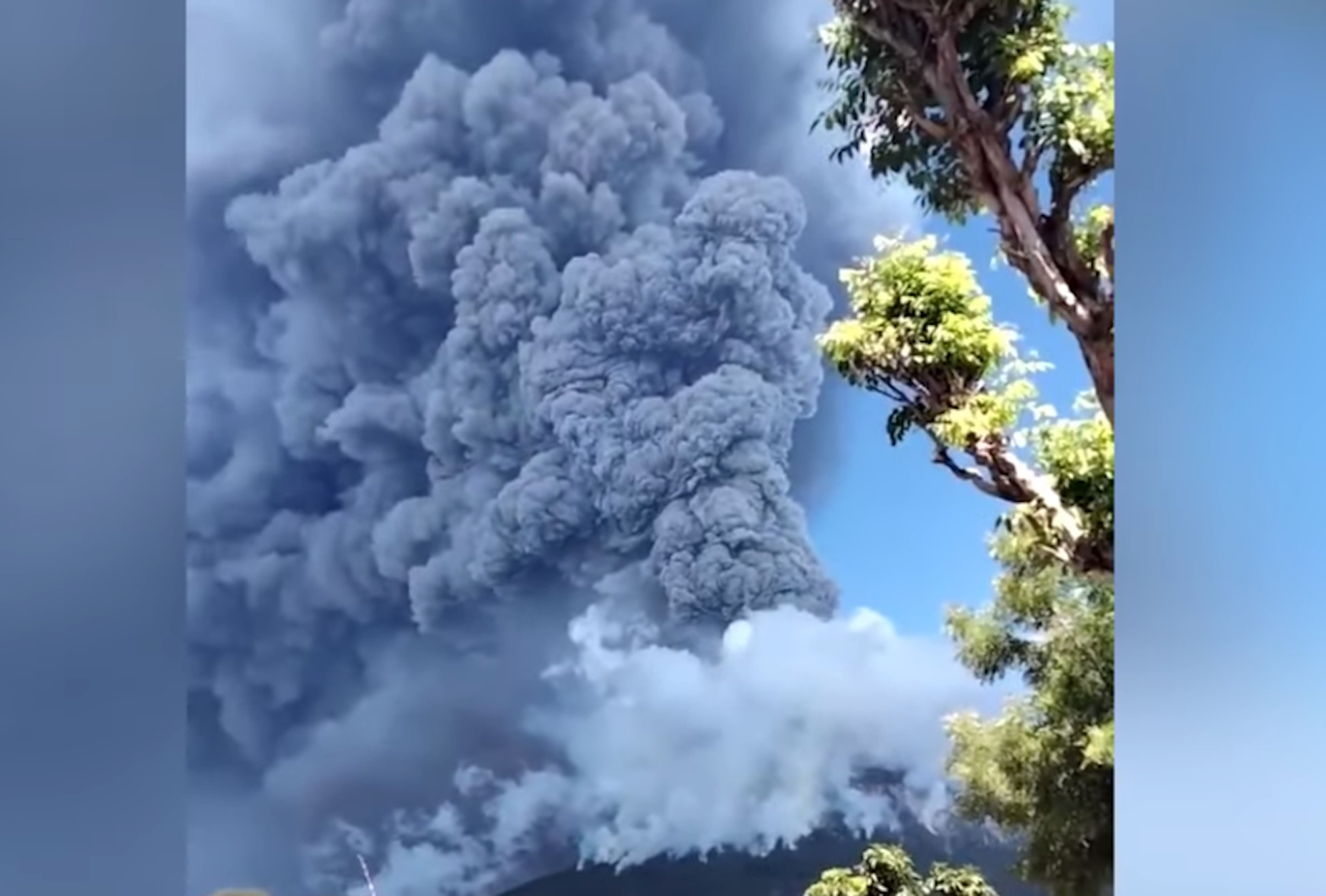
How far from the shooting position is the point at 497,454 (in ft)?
13.6

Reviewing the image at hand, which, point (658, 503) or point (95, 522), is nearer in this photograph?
point (95, 522)

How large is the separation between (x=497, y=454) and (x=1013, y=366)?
52.0 inches

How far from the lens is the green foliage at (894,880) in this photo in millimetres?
3994

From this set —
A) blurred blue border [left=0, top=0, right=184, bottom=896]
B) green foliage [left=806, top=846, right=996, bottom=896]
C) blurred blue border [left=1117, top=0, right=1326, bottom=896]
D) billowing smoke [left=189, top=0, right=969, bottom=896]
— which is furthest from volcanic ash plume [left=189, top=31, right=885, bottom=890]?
blurred blue border [left=0, top=0, right=184, bottom=896]

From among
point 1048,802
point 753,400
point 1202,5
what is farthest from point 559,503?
point 1202,5

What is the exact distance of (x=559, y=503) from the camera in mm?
4125

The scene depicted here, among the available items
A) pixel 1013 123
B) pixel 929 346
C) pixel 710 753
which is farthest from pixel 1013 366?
pixel 710 753

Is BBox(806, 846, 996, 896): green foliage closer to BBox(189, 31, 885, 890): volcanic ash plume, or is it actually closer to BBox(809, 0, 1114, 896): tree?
BBox(809, 0, 1114, 896): tree

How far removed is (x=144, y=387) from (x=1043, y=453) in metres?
2.47

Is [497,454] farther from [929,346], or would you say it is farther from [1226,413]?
[1226,413]

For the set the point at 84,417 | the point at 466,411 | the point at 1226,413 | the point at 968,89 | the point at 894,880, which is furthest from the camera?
the point at 466,411

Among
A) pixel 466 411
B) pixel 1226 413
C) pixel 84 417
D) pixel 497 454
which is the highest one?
pixel 466 411

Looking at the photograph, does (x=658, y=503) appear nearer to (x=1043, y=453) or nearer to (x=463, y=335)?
(x=463, y=335)

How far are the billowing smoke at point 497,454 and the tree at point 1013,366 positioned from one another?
0.26m
